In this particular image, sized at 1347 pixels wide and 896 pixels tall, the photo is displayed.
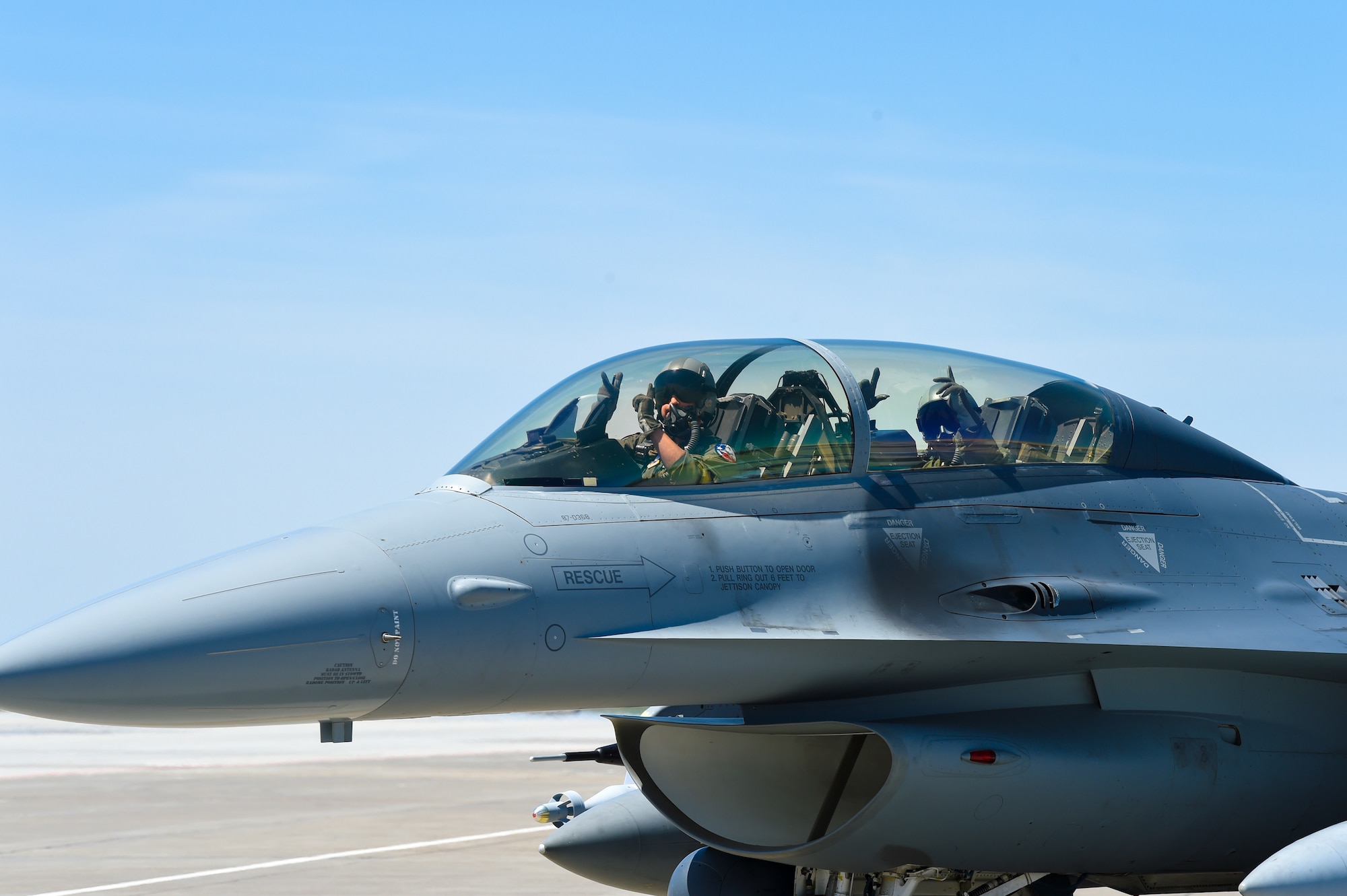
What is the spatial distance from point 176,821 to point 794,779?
1281 centimetres

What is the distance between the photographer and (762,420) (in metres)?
6.71

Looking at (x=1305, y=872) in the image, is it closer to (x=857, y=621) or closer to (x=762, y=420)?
(x=857, y=621)

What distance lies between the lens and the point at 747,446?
21.8ft

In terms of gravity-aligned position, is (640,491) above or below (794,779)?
above

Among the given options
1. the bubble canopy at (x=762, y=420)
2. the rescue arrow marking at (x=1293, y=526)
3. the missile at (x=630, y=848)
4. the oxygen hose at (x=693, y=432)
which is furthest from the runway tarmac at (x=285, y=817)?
the rescue arrow marking at (x=1293, y=526)

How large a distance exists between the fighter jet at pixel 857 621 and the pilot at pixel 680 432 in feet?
0.05

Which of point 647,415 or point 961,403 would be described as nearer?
point 647,415

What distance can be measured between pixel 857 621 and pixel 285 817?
44.4ft

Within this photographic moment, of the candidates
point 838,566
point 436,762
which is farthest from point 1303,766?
point 436,762

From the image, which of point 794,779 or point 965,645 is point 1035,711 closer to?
point 965,645

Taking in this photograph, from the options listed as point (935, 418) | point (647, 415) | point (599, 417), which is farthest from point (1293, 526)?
point (599, 417)

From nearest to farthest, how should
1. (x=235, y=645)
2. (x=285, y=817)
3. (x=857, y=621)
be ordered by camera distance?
1. (x=235, y=645)
2. (x=857, y=621)
3. (x=285, y=817)

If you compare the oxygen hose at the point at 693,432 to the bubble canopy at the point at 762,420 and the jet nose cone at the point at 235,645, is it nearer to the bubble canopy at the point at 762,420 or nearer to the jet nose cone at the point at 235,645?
the bubble canopy at the point at 762,420

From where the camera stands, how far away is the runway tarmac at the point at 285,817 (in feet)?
43.3
